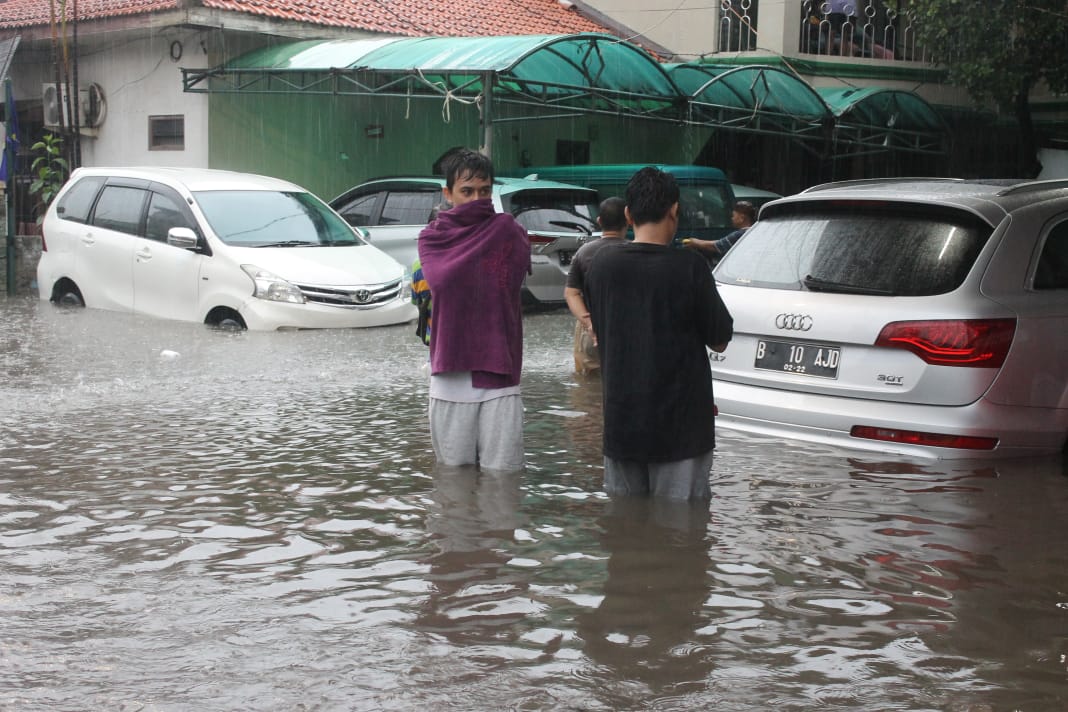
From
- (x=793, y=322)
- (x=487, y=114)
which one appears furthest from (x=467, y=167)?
(x=487, y=114)

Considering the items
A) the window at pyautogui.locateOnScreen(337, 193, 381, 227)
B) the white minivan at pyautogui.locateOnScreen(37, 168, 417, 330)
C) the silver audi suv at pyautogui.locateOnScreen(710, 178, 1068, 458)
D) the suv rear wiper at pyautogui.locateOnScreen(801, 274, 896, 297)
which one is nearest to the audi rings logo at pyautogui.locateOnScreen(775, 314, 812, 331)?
the silver audi suv at pyautogui.locateOnScreen(710, 178, 1068, 458)

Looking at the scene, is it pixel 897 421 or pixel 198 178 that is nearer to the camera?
pixel 897 421

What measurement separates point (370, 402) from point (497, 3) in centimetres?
1892

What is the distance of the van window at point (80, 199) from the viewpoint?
14.9 metres

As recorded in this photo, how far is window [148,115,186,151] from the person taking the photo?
68.7 ft

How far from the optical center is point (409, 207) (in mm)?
16625

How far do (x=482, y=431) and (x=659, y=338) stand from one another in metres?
1.34

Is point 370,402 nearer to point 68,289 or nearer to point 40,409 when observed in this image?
point 40,409

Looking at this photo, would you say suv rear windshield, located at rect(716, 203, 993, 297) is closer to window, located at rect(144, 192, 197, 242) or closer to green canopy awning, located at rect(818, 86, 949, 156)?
window, located at rect(144, 192, 197, 242)

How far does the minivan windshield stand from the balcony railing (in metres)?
13.7

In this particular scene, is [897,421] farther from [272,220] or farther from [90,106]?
[90,106]

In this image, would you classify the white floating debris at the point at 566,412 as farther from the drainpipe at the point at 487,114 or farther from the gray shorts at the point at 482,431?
the drainpipe at the point at 487,114

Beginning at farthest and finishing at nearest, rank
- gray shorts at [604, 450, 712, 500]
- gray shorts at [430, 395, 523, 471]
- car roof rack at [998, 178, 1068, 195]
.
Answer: car roof rack at [998, 178, 1068, 195] → gray shorts at [430, 395, 523, 471] → gray shorts at [604, 450, 712, 500]

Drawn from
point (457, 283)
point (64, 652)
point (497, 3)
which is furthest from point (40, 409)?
point (497, 3)
